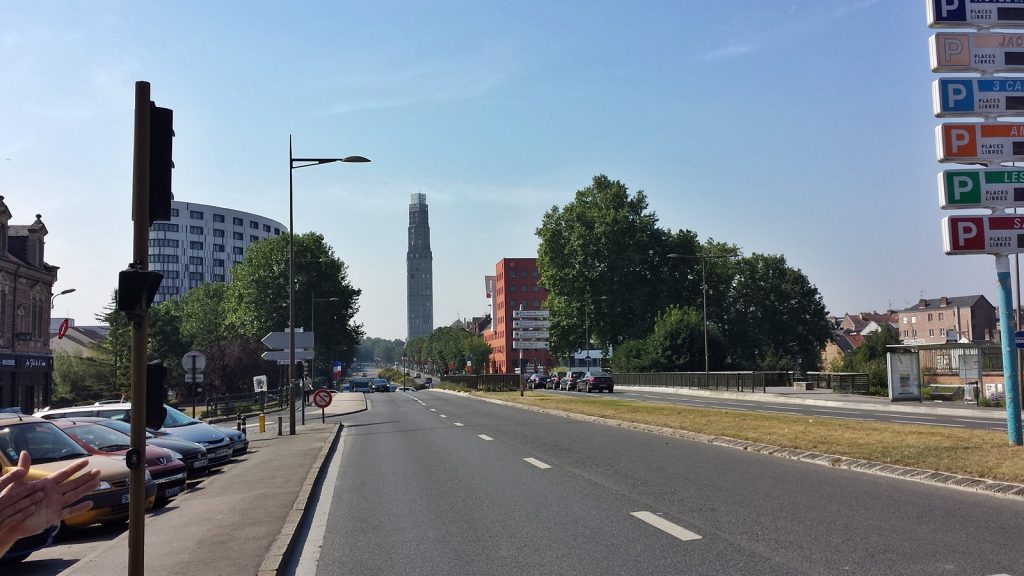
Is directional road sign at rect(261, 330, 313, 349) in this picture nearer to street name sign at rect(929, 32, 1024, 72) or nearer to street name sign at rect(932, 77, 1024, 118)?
street name sign at rect(932, 77, 1024, 118)

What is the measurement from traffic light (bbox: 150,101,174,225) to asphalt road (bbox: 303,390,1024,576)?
136 inches

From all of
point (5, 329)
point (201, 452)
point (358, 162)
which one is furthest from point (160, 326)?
point (201, 452)

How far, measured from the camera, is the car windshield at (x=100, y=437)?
44.1 feet

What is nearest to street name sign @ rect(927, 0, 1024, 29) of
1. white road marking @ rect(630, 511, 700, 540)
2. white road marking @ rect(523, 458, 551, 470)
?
white road marking @ rect(523, 458, 551, 470)

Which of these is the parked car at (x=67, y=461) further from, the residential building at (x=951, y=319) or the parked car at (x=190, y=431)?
the residential building at (x=951, y=319)

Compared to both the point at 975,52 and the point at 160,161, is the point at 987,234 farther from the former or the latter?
the point at 160,161

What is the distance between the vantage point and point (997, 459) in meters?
11.9

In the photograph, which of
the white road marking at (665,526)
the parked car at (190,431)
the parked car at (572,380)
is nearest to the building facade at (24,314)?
the parked car at (190,431)

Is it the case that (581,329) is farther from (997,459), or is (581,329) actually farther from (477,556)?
(477,556)

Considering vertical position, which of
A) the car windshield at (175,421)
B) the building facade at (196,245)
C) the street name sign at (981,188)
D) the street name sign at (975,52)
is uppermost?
the building facade at (196,245)

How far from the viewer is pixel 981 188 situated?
50.3 feet

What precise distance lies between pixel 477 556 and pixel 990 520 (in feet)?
16.7

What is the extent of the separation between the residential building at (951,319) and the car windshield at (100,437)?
12953 centimetres

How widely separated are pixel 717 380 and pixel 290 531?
50188 millimetres
